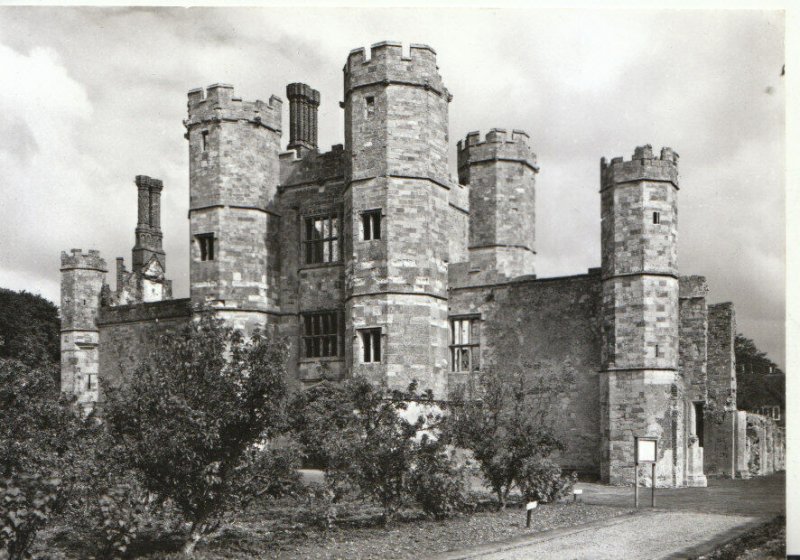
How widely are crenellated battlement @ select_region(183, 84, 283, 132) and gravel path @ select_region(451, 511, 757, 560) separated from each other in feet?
52.0

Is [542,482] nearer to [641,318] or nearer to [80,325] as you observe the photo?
[641,318]

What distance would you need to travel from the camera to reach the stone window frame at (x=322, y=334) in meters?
23.7

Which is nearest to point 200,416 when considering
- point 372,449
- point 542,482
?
point 372,449

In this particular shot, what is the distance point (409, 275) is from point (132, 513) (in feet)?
42.0

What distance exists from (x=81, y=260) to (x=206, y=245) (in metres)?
8.27

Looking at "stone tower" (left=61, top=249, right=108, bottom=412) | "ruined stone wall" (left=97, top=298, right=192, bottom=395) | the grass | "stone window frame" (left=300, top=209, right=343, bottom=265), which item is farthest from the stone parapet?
the grass

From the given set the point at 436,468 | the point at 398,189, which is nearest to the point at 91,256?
the point at 398,189

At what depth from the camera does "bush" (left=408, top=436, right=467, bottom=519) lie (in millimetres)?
13734

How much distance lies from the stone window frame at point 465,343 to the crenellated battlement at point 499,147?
6.19 metres

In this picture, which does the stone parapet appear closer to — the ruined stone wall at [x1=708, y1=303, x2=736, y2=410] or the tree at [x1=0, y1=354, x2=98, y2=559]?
the tree at [x1=0, y1=354, x2=98, y2=559]

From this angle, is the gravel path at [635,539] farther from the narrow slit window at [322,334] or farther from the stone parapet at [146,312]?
the stone parapet at [146,312]

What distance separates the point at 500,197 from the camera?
90.9ft

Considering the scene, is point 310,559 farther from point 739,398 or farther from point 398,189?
point 739,398

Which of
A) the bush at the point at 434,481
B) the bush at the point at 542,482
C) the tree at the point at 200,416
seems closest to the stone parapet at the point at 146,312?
the bush at the point at 542,482
